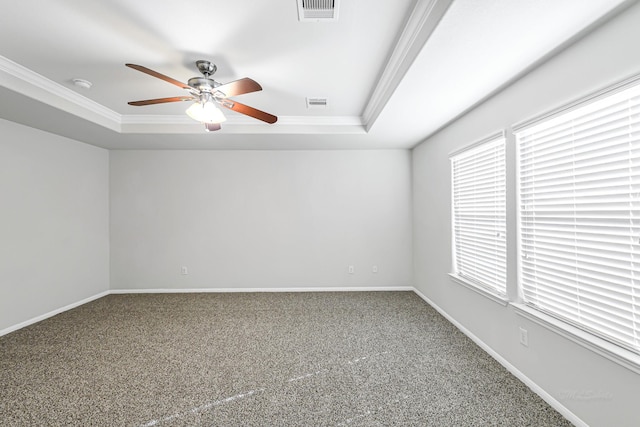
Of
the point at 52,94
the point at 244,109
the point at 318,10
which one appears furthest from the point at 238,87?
the point at 52,94

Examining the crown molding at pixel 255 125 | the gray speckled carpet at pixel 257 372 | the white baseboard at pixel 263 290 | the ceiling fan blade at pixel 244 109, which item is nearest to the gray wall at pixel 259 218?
the white baseboard at pixel 263 290

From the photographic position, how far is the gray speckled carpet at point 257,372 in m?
1.90

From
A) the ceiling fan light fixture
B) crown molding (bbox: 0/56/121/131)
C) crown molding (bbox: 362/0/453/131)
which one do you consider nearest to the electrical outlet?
crown molding (bbox: 362/0/453/131)

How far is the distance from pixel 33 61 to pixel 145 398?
2.94m

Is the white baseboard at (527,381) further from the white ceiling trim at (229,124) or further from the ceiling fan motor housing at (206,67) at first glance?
the ceiling fan motor housing at (206,67)

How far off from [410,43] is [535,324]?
2.24 meters

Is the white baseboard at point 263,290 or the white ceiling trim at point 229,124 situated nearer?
the white ceiling trim at point 229,124

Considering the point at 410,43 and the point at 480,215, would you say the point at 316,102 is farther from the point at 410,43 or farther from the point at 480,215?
the point at 480,215

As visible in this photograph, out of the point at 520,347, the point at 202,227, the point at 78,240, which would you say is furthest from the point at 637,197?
the point at 78,240

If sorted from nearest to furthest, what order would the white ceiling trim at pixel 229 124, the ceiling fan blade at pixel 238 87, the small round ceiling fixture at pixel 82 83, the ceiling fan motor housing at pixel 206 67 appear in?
the ceiling fan blade at pixel 238 87
the ceiling fan motor housing at pixel 206 67
the small round ceiling fixture at pixel 82 83
the white ceiling trim at pixel 229 124

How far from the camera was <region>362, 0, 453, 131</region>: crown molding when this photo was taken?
163 centimetres

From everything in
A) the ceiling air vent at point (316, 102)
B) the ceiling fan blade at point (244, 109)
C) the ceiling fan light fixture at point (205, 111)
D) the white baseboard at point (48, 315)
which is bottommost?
the white baseboard at point (48, 315)

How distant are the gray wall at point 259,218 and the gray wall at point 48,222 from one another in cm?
31

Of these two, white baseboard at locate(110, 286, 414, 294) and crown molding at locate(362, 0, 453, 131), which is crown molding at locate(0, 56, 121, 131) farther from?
crown molding at locate(362, 0, 453, 131)
